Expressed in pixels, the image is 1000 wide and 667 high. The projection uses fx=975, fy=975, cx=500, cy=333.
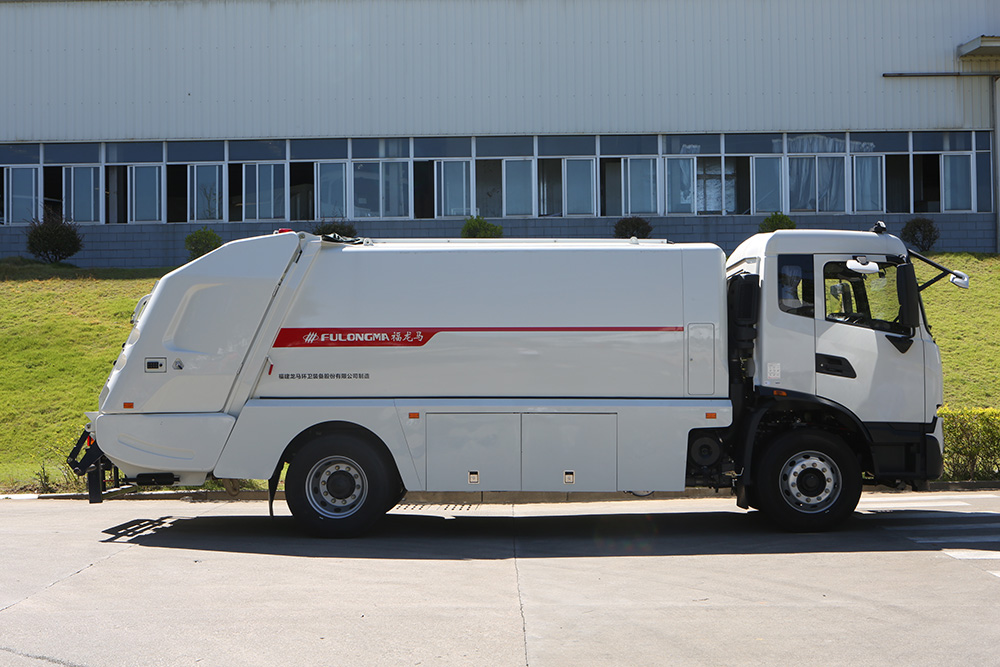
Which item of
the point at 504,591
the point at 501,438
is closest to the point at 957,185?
the point at 501,438

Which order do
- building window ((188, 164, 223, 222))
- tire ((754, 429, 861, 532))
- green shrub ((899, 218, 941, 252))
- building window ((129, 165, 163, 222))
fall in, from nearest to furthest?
1. tire ((754, 429, 861, 532))
2. green shrub ((899, 218, 941, 252))
3. building window ((188, 164, 223, 222))
4. building window ((129, 165, 163, 222))

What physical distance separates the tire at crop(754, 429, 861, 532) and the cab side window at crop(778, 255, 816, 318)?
1201mm

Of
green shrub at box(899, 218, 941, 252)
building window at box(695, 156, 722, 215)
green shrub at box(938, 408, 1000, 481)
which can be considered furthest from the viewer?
building window at box(695, 156, 722, 215)

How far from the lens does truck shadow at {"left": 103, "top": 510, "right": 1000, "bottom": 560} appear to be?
873 centimetres

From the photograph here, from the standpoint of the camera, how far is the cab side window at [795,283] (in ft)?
30.5

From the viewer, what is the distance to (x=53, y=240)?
91.6 feet

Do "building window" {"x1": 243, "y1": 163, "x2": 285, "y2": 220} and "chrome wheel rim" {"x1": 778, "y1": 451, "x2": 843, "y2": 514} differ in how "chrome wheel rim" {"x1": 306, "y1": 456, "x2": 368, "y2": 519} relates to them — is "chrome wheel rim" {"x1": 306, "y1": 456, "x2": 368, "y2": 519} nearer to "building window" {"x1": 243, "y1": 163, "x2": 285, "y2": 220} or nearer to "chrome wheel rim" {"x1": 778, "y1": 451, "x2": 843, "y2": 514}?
"chrome wheel rim" {"x1": 778, "y1": 451, "x2": 843, "y2": 514}

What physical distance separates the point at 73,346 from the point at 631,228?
605 inches

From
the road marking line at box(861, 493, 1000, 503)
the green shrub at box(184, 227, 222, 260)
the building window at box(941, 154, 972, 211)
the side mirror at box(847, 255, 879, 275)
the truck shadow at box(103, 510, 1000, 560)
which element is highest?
the building window at box(941, 154, 972, 211)

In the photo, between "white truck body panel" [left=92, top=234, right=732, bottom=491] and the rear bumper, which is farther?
the rear bumper

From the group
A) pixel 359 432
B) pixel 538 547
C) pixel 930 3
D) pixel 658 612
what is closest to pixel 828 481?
pixel 538 547

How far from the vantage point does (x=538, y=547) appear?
29.7ft

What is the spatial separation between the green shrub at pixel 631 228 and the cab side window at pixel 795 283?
1827 centimetres

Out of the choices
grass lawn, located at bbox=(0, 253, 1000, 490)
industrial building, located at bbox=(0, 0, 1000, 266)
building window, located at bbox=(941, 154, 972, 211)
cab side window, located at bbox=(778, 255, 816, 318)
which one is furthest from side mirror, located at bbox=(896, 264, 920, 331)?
building window, located at bbox=(941, 154, 972, 211)
